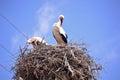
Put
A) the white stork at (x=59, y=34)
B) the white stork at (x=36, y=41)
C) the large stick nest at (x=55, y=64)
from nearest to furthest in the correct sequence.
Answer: the large stick nest at (x=55, y=64) < the white stork at (x=36, y=41) < the white stork at (x=59, y=34)

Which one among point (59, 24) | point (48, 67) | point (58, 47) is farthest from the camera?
point (59, 24)

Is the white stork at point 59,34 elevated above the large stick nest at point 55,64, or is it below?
above

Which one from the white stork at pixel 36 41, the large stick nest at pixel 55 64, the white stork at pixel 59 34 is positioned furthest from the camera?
the white stork at pixel 59 34

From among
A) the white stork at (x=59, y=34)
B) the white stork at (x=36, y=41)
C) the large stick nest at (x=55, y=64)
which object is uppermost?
the white stork at (x=59, y=34)

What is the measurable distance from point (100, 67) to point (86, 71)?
353mm

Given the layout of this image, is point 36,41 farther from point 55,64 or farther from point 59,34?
point 55,64

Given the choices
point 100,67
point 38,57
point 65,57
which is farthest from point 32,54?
point 100,67

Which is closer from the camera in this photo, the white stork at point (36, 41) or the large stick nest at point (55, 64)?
the large stick nest at point (55, 64)

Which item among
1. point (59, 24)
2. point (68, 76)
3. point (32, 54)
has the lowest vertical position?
point (68, 76)

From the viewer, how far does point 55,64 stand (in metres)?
9.30

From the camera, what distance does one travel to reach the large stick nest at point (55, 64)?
9.17 m

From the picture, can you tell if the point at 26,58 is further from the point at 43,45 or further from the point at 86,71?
the point at 86,71

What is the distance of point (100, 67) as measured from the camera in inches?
378

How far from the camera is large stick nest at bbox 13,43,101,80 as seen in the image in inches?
361
